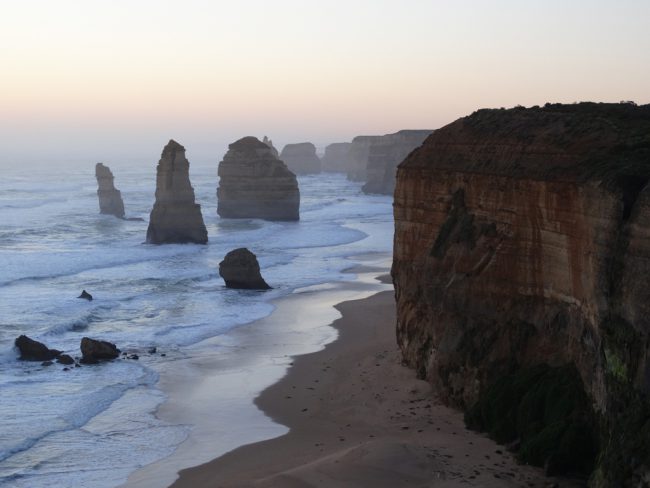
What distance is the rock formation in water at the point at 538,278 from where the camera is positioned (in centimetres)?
1402

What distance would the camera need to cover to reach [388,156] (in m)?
132

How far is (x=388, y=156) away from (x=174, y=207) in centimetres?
7430

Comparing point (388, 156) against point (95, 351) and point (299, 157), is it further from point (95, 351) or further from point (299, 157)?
point (95, 351)

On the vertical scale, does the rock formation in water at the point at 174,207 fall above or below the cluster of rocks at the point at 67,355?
above

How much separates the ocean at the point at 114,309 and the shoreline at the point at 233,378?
1.50 feet

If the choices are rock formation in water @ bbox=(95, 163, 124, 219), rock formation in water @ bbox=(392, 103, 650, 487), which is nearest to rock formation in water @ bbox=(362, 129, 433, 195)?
rock formation in water @ bbox=(95, 163, 124, 219)

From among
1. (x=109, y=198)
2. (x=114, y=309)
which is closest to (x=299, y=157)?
(x=109, y=198)

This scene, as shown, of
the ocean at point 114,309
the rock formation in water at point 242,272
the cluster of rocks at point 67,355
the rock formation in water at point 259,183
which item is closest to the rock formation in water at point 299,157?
the ocean at point 114,309

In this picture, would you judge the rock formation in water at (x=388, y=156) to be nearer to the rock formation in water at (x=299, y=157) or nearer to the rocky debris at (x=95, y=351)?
the rock formation in water at (x=299, y=157)

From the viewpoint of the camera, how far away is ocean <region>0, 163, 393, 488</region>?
19562mm

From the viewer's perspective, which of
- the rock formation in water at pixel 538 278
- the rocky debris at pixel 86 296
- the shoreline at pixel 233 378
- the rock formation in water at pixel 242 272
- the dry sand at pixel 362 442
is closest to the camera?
the rock formation in water at pixel 538 278

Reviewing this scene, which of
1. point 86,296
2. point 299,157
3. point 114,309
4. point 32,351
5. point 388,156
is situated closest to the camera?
point 32,351

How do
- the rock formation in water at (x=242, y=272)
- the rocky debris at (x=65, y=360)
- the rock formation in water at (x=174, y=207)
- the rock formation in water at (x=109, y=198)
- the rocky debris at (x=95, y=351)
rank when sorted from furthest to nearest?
the rock formation in water at (x=109, y=198) → the rock formation in water at (x=174, y=207) → the rock formation in water at (x=242, y=272) → the rocky debris at (x=95, y=351) → the rocky debris at (x=65, y=360)

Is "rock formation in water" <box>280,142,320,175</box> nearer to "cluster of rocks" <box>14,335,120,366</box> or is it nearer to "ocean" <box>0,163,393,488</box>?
"ocean" <box>0,163,393,488</box>
